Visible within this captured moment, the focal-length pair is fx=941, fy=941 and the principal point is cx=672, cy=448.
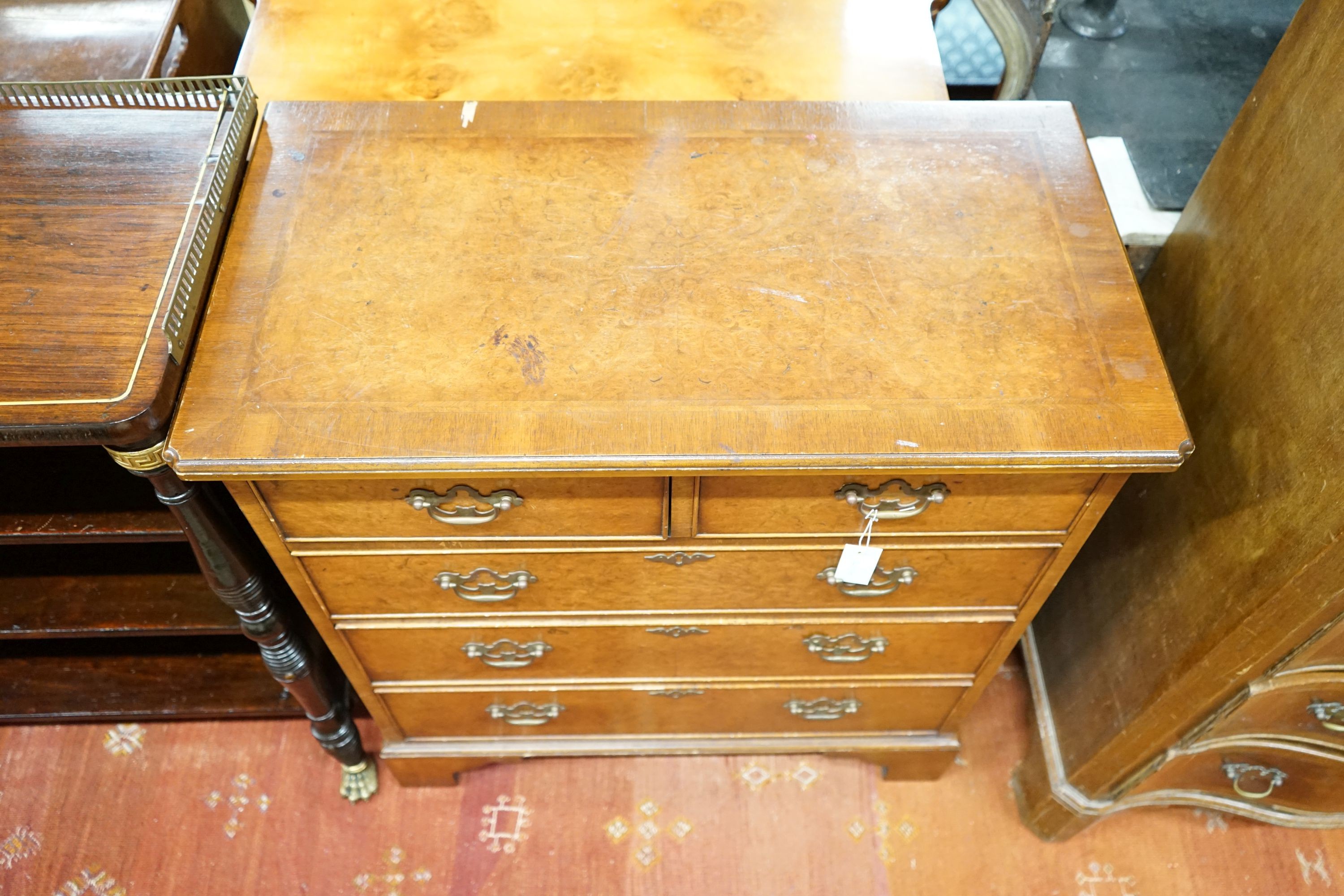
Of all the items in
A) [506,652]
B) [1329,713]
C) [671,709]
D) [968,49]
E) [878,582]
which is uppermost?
[968,49]

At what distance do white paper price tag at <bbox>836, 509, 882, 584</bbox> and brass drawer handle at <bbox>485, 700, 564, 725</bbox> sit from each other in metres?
0.59

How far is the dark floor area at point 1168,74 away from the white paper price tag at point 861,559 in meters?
0.94

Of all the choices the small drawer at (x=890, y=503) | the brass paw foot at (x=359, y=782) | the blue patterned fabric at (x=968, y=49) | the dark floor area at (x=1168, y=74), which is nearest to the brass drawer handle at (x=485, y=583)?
the small drawer at (x=890, y=503)

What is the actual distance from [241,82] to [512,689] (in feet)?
3.05

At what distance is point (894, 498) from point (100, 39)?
1.45m

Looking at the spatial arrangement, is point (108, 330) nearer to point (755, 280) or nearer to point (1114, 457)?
point (755, 280)

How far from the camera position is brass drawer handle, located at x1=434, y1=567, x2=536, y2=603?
1.19m

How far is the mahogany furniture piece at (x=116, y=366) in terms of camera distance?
967mm

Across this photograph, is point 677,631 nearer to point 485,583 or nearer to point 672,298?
point 485,583

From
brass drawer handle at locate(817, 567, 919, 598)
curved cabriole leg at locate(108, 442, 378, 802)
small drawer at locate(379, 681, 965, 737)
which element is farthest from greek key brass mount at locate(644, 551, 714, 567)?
curved cabriole leg at locate(108, 442, 378, 802)

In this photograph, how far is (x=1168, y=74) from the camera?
5.83ft

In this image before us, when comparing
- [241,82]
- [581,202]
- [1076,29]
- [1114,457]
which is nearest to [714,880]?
[1114,457]

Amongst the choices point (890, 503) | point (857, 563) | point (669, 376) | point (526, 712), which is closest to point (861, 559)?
point (857, 563)

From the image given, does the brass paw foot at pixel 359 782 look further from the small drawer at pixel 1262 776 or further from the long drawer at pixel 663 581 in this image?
the small drawer at pixel 1262 776
